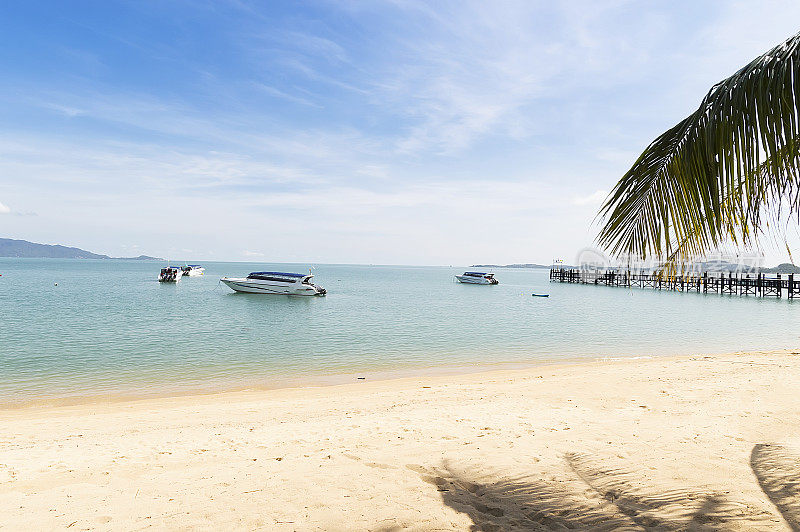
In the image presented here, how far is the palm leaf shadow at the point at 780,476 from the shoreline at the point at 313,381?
9.73m

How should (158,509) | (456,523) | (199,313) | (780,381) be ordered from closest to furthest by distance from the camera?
(456,523), (158,509), (780,381), (199,313)

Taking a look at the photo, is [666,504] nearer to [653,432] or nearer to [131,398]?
[653,432]

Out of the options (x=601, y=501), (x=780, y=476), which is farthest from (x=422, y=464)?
Result: (x=780, y=476)

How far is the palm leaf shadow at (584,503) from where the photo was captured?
4016 millimetres

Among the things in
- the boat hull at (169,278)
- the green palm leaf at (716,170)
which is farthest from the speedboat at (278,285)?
the green palm leaf at (716,170)

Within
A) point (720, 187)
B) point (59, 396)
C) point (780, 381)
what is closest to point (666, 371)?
point (780, 381)

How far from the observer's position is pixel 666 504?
4359 millimetres

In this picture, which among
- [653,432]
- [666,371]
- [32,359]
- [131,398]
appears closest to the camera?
[653,432]

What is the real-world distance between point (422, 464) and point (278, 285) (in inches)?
1813

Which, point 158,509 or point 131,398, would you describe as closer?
point 158,509

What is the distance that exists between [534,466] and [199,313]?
3314cm

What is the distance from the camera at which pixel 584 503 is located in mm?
4445

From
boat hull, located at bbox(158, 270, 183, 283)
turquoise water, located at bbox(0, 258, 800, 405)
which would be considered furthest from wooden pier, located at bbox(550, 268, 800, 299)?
boat hull, located at bbox(158, 270, 183, 283)

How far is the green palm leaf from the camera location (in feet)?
10.7
